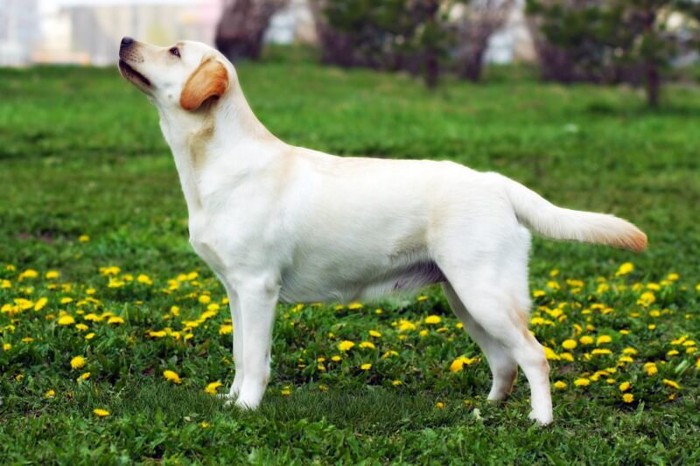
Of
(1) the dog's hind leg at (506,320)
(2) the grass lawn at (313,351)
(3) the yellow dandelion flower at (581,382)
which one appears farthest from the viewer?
(3) the yellow dandelion flower at (581,382)

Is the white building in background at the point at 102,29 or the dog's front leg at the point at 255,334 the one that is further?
the white building in background at the point at 102,29

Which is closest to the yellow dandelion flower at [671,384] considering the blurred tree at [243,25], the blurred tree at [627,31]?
the blurred tree at [627,31]

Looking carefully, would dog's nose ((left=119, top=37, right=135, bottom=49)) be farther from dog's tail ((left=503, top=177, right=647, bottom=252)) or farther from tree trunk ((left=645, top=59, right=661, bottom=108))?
tree trunk ((left=645, top=59, right=661, bottom=108))

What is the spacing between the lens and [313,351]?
595 centimetres

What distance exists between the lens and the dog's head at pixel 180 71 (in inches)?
190

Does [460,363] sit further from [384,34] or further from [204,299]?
[384,34]

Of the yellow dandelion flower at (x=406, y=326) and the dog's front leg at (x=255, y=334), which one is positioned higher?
the dog's front leg at (x=255, y=334)

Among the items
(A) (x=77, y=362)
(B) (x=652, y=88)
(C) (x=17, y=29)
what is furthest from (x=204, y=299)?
(C) (x=17, y=29)

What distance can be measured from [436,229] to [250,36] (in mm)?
22190

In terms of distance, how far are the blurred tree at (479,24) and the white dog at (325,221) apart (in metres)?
21.2

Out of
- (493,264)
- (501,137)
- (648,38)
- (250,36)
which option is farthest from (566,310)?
(250,36)

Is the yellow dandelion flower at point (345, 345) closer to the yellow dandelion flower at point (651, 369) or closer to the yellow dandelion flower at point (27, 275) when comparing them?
the yellow dandelion flower at point (651, 369)

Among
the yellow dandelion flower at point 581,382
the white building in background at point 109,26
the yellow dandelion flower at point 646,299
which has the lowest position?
the white building in background at point 109,26

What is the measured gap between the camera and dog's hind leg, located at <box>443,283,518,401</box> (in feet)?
17.2
